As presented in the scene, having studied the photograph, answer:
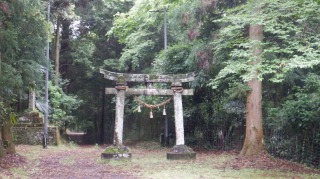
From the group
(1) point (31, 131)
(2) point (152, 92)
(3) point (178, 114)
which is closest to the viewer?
(3) point (178, 114)

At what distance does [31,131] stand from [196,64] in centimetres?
873

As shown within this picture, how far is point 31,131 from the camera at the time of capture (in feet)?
62.7

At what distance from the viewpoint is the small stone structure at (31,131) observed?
18922 millimetres

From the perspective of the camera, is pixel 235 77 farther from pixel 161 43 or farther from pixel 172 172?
pixel 161 43

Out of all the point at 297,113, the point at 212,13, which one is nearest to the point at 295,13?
the point at 297,113

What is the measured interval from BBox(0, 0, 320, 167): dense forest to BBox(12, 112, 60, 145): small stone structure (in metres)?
0.58

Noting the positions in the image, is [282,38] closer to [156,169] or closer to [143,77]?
[156,169]

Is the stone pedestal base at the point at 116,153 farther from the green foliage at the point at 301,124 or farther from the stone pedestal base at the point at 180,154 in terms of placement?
the green foliage at the point at 301,124

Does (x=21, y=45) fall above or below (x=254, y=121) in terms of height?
above

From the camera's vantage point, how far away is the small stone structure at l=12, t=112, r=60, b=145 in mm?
18922

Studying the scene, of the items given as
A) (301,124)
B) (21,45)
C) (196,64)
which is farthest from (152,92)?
(301,124)

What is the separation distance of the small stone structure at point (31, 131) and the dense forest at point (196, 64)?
1.92 feet

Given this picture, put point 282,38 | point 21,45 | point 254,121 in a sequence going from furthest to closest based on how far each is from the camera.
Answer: point 254,121
point 21,45
point 282,38

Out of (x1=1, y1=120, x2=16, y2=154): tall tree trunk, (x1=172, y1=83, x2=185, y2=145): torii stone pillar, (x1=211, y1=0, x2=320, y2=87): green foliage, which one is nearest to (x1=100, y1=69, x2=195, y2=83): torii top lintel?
(x1=172, y1=83, x2=185, y2=145): torii stone pillar
